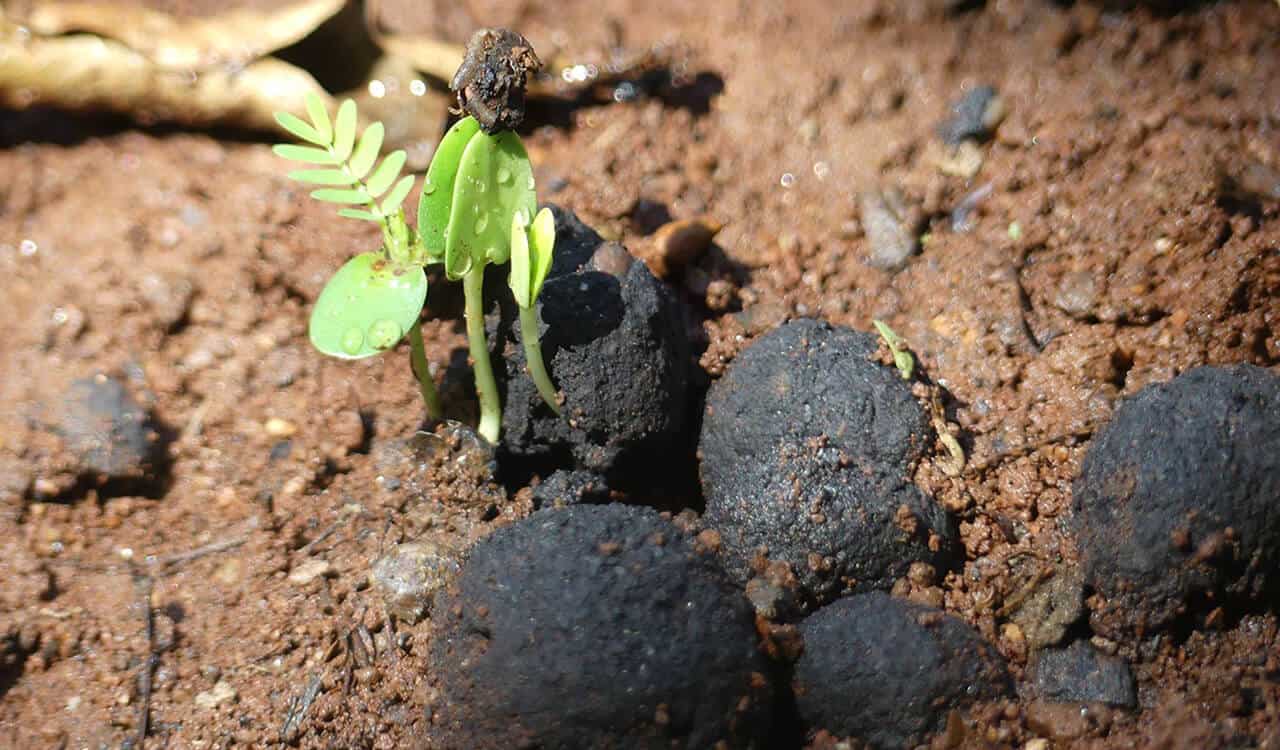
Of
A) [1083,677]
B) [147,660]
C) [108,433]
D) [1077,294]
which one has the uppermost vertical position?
[1077,294]

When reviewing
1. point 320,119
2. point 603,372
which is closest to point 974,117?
point 603,372

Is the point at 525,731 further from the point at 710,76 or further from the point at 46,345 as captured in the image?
the point at 710,76

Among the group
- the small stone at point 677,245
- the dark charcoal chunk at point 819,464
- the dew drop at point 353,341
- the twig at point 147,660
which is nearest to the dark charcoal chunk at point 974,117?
the small stone at point 677,245

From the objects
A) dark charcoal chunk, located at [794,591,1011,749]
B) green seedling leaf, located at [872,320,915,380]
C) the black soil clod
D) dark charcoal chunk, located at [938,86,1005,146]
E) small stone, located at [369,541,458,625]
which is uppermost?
dark charcoal chunk, located at [938,86,1005,146]

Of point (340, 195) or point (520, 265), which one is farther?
point (340, 195)

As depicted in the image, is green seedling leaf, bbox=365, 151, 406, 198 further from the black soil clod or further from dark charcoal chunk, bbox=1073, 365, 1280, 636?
dark charcoal chunk, bbox=1073, 365, 1280, 636

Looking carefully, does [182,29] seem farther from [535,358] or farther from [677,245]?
[535,358]

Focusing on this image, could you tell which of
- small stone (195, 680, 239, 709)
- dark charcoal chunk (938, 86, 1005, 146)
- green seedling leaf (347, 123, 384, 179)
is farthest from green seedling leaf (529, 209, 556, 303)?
dark charcoal chunk (938, 86, 1005, 146)
